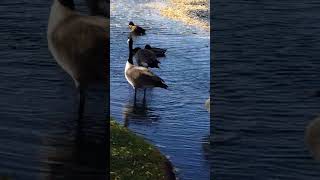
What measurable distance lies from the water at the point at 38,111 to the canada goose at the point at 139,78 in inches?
10.2

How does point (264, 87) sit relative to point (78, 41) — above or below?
below

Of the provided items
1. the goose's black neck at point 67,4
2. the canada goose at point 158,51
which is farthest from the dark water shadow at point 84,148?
the goose's black neck at point 67,4

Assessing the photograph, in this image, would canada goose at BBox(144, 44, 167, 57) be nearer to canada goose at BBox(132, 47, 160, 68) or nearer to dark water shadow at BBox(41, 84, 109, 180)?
canada goose at BBox(132, 47, 160, 68)

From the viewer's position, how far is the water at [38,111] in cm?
549

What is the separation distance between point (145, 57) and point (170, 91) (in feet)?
1.01

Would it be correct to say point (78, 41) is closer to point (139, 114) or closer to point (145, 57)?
point (145, 57)

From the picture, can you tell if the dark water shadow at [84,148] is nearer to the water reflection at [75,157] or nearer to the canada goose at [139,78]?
the water reflection at [75,157]

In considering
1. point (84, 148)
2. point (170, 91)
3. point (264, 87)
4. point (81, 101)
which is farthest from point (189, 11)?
point (84, 148)

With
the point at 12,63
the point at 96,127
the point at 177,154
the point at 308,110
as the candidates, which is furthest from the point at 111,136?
the point at 308,110

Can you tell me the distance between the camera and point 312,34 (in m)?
5.23

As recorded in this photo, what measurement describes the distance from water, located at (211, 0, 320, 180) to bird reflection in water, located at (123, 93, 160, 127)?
0.46 m

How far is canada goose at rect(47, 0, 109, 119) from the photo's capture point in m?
5.38

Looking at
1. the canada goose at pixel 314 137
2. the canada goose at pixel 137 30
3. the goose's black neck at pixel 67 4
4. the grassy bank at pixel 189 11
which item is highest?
the goose's black neck at pixel 67 4

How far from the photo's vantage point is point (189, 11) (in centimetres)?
552
